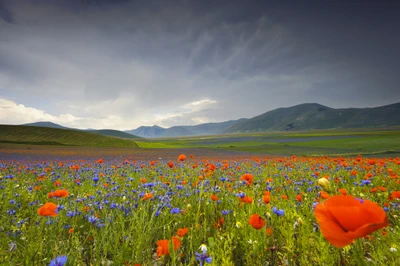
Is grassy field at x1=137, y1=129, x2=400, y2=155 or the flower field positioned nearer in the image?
the flower field

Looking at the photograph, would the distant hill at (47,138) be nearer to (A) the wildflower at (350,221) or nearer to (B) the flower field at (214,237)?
(B) the flower field at (214,237)

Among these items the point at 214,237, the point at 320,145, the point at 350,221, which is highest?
the point at 350,221

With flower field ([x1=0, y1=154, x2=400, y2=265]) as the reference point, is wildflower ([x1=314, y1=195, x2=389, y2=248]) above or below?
above

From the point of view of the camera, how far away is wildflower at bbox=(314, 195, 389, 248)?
A: 0.87 m

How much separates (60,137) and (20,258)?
64074mm

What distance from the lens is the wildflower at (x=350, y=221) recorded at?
2.86 feet

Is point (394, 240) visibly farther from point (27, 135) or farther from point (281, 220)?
point (27, 135)

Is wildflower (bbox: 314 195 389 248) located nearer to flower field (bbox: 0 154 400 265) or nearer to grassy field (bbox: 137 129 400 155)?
flower field (bbox: 0 154 400 265)

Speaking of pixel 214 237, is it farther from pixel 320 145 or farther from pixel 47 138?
pixel 47 138

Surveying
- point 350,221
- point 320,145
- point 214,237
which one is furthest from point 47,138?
point 350,221

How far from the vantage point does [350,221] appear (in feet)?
3.06

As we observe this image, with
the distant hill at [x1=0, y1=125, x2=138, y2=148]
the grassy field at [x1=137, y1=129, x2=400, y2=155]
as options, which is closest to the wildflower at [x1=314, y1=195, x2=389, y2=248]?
the grassy field at [x1=137, y1=129, x2=400, y2=155]

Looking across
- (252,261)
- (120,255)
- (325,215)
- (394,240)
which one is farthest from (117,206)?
(394,240)

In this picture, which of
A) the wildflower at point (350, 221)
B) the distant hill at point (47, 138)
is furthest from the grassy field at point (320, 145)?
the wildflower at point (350, 221)
